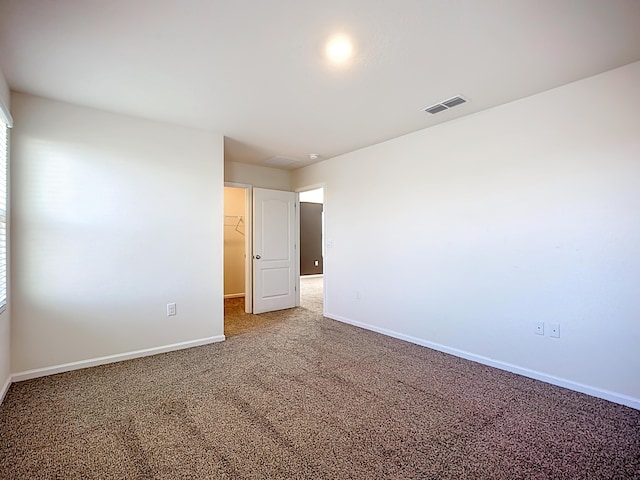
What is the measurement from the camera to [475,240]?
10.6 ft

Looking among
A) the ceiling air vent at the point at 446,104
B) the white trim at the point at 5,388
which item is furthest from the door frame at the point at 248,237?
the ceiling air vent at the point at 446,104

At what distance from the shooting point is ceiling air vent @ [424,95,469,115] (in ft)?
9.43

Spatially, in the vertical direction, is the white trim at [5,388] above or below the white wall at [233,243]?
below

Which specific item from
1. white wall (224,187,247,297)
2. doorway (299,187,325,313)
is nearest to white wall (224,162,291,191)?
white wall (224,187,247,297)

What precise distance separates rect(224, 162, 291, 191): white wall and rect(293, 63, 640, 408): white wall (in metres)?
1.94

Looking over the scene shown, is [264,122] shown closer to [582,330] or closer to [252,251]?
[252,251]

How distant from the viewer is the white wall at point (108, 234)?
278cm

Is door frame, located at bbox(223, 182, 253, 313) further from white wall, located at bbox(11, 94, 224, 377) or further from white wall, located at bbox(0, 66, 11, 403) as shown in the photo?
white wall, located at bbox(0, 66, 11, 403)

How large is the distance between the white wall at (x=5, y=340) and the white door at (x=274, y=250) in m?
2.91

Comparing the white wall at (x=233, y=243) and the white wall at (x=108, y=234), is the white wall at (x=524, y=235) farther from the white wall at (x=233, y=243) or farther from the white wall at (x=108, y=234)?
the white wall at (x=233, y=243)

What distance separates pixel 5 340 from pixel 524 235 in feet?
14.6

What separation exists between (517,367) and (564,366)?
0.37 meters

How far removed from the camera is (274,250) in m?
5.34

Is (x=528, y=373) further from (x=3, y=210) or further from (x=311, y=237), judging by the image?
(x=311, y=237)
